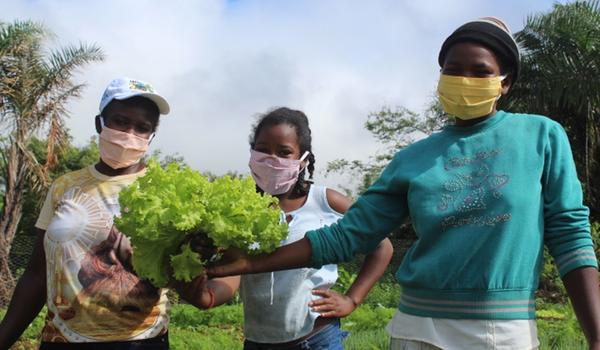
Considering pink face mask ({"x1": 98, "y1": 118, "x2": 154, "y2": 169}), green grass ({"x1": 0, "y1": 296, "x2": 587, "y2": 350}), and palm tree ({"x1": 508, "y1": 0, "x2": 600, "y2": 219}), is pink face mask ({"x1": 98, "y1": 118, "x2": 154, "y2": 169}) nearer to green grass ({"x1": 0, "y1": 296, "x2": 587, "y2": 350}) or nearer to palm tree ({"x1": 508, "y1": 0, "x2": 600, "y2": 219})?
green grass ({"x1": 0, "y1": 296, "x2": 587, "y2": 350})

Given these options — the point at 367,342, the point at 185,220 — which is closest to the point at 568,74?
the point at 367,342

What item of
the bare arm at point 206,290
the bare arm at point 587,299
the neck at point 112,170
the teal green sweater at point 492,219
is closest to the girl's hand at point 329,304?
the bare arm at point 206,290

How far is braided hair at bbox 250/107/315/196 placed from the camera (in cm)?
346

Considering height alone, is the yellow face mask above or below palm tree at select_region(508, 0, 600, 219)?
above

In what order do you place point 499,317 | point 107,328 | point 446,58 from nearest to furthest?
point 499,317
point 446,58
point 107,328

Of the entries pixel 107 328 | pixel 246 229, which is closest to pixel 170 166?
pixel 246 229

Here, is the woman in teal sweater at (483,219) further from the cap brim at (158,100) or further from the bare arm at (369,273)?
the cap brim at (158,100)

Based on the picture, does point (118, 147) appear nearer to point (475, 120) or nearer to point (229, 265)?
point (229, 265)

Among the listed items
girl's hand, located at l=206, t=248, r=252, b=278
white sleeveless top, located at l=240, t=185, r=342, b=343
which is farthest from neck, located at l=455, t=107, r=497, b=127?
white sleeveless top, located at l=240, t=185, r=342, b=343

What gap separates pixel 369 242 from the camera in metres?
2.50

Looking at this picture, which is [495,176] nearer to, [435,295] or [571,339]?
[435,295]

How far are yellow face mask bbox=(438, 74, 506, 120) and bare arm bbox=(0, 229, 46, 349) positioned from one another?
6.63 feet

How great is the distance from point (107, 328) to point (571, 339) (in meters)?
4.79

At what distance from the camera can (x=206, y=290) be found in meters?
2.74
